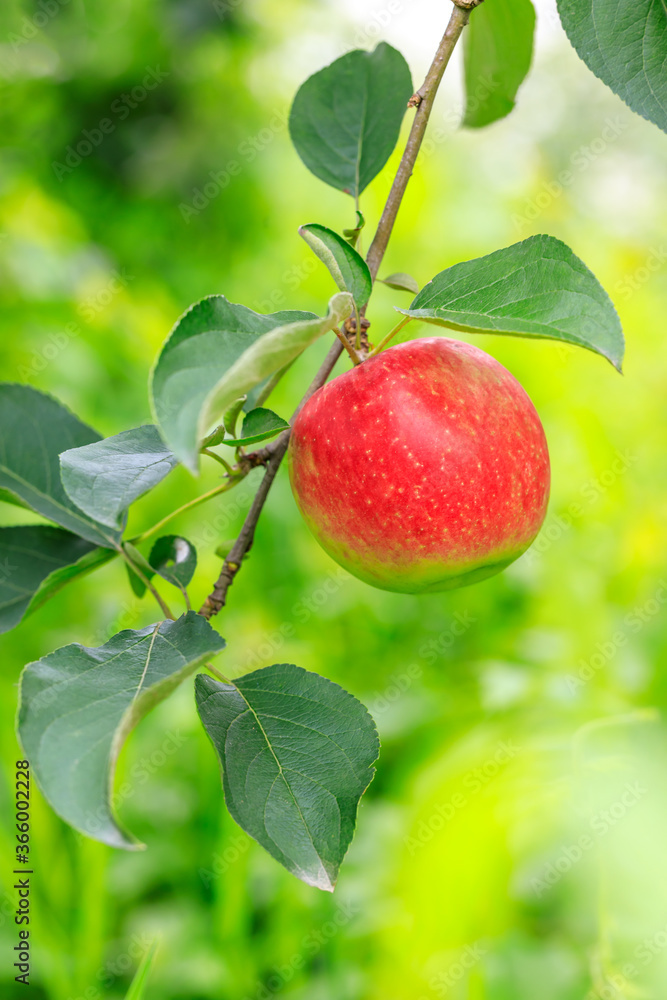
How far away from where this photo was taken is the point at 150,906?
3.57 ft

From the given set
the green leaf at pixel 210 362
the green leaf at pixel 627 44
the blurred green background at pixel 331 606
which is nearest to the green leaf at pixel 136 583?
the green leaf at pixel 210 362

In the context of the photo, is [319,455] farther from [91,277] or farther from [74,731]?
[91,277]

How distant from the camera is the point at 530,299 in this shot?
1.13ft

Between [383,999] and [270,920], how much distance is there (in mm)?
200

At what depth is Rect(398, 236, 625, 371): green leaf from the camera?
1.07ft

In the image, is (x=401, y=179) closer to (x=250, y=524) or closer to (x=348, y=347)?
(x=348, y=347)

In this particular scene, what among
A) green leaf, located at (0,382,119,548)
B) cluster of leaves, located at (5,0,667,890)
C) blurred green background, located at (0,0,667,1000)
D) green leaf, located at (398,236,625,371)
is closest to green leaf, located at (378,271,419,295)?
cluster of leaves, located at (5,0,667,890)

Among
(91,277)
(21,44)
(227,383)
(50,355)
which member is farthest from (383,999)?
(21,44)

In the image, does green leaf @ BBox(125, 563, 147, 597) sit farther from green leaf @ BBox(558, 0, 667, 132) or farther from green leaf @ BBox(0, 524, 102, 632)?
green leaf @ BBox(558, 0, 667, 132)

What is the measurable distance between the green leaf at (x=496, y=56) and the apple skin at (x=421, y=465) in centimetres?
25

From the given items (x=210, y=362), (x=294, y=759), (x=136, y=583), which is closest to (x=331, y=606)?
(x=136, y=583)

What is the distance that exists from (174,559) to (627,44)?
40 centimetres

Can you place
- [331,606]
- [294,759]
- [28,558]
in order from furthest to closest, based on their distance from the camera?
[331,606] < [28,558] < [294,759]

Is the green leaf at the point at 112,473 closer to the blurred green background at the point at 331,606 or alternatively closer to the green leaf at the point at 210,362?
the green leaf at the point at 210,362
